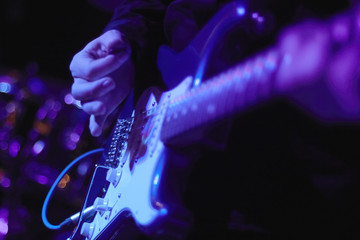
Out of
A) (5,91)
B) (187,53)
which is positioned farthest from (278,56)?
(5,91)

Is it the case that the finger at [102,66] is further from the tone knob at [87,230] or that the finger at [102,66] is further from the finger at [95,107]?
the tone knob at [87,230]

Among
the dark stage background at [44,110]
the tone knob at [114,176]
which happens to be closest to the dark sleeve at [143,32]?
the tone knob at [114,176]

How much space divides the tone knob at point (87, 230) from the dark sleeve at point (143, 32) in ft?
1.55

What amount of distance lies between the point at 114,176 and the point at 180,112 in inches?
16.5

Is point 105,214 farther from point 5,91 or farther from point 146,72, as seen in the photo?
point 5,91

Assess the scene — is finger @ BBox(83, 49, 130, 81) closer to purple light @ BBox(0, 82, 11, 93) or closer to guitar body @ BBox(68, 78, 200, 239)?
guitar body @ BBox(68, 78, 200, 239)

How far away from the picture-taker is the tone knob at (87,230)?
3.64 feet

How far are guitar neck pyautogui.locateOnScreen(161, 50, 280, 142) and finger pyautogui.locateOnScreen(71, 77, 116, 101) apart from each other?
33 centimetres

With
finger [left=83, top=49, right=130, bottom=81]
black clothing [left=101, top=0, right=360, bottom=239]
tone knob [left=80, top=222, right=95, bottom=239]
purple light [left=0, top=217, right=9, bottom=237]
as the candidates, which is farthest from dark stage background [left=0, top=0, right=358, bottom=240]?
black clothing [left=101, top=0, right=360, bottom=239]

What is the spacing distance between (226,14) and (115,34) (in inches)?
18.7

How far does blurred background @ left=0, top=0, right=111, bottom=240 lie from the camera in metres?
3.38

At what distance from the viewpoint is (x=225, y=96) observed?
593mm

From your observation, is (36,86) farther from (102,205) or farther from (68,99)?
(102,205)

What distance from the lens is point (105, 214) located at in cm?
105
